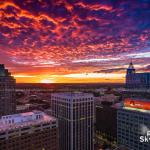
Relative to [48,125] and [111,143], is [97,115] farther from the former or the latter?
[48,125]

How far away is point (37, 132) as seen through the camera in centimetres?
7388

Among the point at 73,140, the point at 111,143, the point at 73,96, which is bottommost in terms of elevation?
the point at 111,143

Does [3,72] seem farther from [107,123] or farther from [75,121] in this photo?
[107,123]

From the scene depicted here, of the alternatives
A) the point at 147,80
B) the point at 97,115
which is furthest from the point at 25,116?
the point at 147,80

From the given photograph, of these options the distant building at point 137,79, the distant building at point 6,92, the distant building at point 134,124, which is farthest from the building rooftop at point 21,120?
the distant building at point 137,79

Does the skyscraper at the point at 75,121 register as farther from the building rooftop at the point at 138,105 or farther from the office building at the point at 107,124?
the office building at the point at 107,124

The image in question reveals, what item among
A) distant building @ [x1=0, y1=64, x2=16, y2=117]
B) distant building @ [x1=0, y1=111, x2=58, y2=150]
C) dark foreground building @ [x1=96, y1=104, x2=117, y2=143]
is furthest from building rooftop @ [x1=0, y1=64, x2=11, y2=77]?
dark foreground building @ [x1=96, y1=104, x2=117, y2=143]

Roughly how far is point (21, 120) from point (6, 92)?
4977 centimetres

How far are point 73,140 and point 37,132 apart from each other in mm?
19646

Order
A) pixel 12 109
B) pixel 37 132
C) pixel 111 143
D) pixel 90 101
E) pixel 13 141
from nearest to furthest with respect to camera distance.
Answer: pixel 13 141
pixel 37 132
pixel 90 101
pixel 111 143
pixel 12 109

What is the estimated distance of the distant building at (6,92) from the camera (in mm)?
119812

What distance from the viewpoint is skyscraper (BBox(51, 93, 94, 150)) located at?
8812 centimetres

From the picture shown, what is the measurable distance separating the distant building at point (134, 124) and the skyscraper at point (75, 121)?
13.3 meters

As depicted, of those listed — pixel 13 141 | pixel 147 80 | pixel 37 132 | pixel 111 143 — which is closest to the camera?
pixel 13 141
